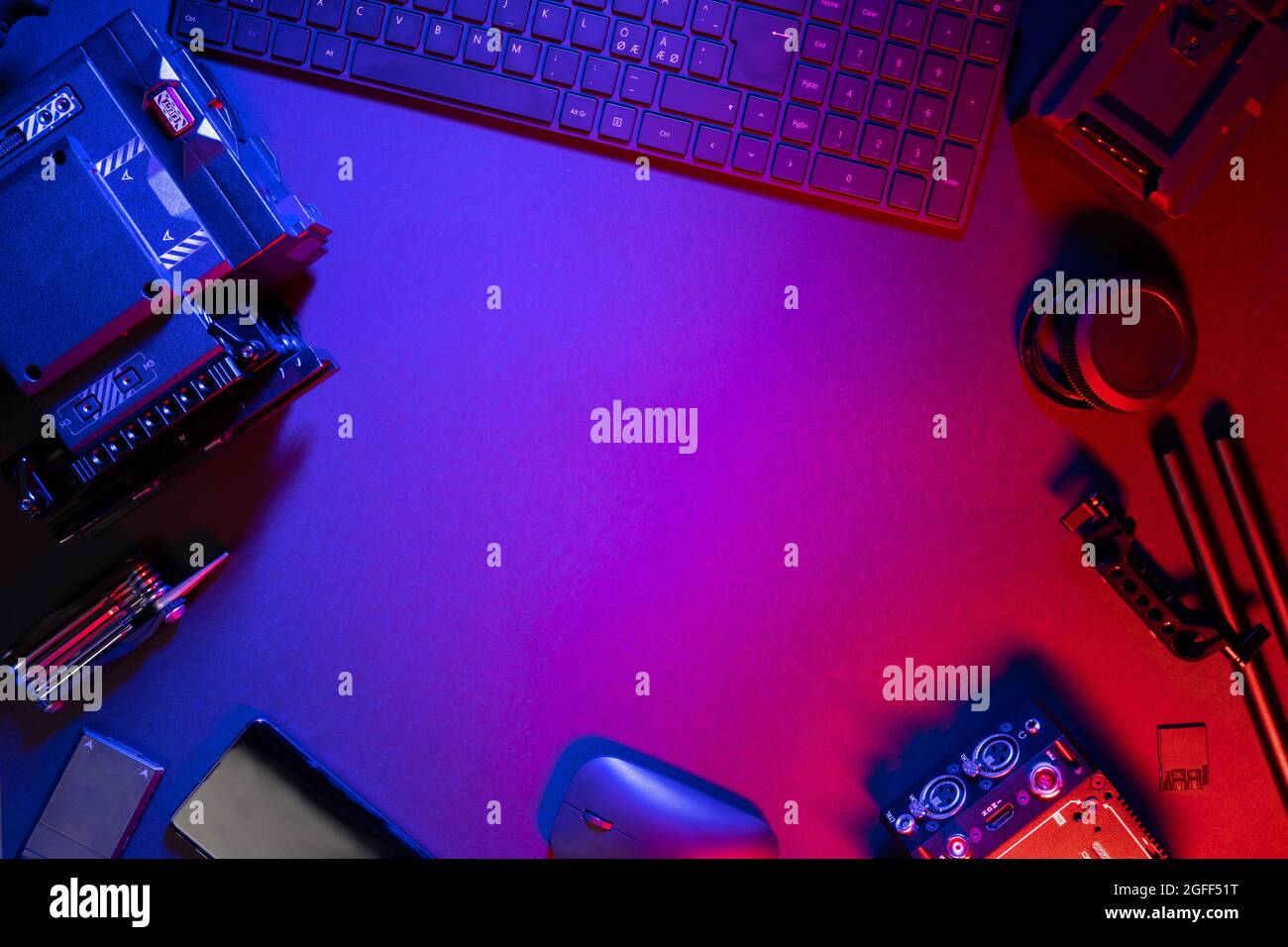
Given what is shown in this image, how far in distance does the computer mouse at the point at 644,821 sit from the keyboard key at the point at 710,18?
908mm

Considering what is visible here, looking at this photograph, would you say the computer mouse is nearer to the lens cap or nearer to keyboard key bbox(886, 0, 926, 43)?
the lens cap

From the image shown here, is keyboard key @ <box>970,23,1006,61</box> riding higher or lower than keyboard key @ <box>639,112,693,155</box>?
higher

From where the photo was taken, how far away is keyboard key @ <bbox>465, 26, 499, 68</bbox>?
44.5 inches

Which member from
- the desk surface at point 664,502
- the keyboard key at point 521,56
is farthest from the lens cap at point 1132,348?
the keyboard key at point 521,56

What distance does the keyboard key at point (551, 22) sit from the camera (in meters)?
1.13

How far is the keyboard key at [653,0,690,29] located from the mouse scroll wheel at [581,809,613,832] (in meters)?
0.97

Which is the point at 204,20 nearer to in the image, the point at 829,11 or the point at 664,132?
the point at 664,132

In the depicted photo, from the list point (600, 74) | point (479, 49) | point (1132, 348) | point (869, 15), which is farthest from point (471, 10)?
point (1132, 348)

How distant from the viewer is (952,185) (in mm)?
1137

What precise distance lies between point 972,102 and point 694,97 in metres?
0.34

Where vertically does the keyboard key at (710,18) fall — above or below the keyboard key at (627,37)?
above

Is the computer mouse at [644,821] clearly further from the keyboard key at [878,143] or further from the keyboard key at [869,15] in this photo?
the keyboard key at [869,15]

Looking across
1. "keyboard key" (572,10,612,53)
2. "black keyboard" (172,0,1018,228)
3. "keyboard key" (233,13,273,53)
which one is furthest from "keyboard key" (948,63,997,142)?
"keyboard key" (233,13,273,53)
